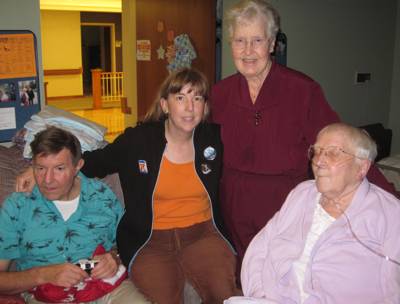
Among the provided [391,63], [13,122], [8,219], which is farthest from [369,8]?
[8,219]

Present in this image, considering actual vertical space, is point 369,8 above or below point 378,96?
above

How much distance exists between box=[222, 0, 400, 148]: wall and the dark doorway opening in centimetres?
1052

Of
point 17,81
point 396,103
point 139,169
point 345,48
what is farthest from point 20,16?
point 396,103

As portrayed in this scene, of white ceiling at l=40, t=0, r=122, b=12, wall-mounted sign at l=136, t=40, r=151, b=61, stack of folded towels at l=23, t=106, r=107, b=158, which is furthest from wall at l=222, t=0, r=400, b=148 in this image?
white ceiling at l=40, t=0, r=122, b=12

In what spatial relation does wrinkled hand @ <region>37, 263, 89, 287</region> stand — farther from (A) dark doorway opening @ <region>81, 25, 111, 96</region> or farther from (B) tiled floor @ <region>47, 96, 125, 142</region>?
(A) dark doorway opening @ <region>81, 25, 111, 96</region>

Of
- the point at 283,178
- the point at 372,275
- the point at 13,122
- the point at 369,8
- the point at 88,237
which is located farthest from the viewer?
the point at 369,8

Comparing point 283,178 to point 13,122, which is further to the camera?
point 13,122

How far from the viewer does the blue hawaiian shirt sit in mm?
1711

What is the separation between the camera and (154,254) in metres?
1.89

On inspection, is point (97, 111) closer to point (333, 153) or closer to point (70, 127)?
point (70, 127)

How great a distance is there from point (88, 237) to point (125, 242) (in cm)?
17

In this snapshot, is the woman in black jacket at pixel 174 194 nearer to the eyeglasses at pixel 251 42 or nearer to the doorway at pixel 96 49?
the eyeglasses at pixel 251 42

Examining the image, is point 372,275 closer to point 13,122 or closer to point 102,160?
point 102,160

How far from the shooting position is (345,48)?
4895 millimetres
